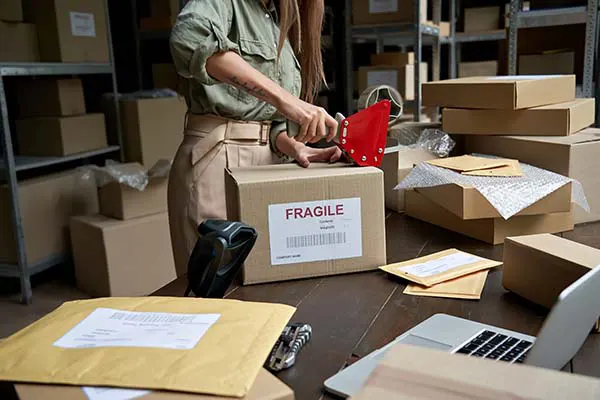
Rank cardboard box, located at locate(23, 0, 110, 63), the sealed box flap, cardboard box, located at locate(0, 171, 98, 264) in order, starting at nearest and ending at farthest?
the sealed box flap < cardboard box, located at locate(0, 171, 98, 264) < cardboard box, located at locate(23, 0, 110, 63)

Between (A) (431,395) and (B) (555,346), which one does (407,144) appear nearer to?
(B) (555,346)

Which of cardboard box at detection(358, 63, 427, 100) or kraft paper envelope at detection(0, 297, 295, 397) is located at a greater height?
cardboard box at detection(358, 63, 427, 100)

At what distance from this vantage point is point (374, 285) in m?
1.05

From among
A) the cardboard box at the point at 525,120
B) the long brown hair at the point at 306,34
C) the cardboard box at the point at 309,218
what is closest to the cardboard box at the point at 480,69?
the cardboard box at the point at 525,120

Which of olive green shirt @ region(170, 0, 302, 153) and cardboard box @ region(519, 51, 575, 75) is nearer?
olive green shirt @ region(170, 0, 302, 153)

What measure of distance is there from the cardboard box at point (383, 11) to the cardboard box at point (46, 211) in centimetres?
159

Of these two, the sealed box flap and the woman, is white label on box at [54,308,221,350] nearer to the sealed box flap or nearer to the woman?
the sealed box flap

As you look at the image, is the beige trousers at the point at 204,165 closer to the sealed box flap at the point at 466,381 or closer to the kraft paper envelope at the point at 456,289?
the kraft paper envelope at the point at 456,289

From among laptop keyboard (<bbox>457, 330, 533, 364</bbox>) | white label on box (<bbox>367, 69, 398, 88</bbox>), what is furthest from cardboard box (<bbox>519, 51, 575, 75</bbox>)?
laptop keyboard (<bbox>457, 330, 533, 364</bbox>)

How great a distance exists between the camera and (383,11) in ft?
9.34

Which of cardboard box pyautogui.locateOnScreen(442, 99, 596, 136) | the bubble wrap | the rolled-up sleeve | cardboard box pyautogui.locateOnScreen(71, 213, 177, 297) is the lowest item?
cardboard box pyautogui.locateOnScreen(71, 213, 177, 297)

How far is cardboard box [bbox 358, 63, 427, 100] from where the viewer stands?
9.68ft

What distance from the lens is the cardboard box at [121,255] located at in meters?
2.64

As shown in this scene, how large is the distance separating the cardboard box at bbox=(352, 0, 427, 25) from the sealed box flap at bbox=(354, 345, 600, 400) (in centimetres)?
250
